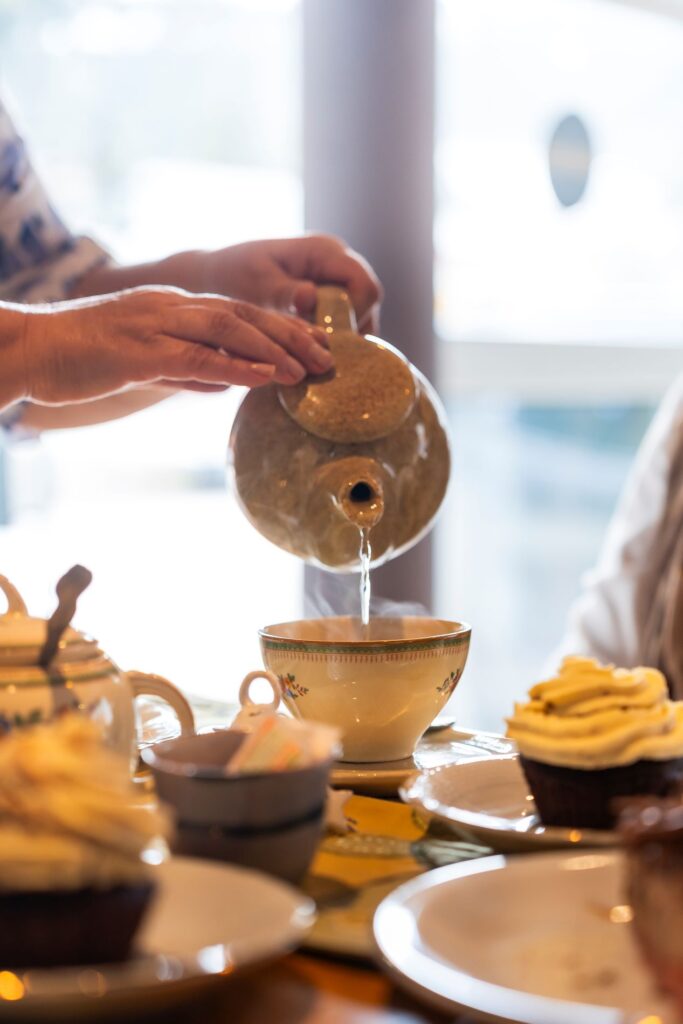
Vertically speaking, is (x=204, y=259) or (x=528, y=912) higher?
(x=204, y=259)

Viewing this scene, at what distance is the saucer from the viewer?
3.22 feet

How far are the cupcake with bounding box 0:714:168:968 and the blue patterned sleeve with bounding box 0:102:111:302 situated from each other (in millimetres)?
1485

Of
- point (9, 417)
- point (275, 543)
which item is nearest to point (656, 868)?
point (275, 543)

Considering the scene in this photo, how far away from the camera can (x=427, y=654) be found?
3.50 ft

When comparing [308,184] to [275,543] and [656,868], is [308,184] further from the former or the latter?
[656,868]

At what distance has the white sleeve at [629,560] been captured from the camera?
2529 millimetres

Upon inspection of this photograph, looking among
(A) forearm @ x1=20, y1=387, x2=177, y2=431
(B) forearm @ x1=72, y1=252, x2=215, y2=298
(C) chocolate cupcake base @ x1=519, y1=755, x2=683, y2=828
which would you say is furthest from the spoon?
(A) forearm @ x1=20, y1=387, x2=177, y2=431

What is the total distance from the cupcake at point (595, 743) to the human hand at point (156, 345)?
1.56 ft

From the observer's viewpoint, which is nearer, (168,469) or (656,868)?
(656,868)

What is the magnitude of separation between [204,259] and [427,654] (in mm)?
878

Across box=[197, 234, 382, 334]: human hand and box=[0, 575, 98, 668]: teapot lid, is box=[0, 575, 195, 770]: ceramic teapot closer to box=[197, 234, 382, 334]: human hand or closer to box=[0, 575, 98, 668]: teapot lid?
box=[0, 575, 98, 668]: teapot lid

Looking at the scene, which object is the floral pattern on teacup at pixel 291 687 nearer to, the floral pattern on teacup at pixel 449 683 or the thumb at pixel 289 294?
the floral pattern on teacup at pixel 449 683

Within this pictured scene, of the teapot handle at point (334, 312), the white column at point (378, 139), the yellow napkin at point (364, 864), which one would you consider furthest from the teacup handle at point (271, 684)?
the white column at point (378, 139)

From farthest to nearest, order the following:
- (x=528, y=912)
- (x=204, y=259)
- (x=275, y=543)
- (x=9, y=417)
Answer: (x=9, y=417) → (x=204, y=259) → (x=275, y=543) → (x=528, y=912)
